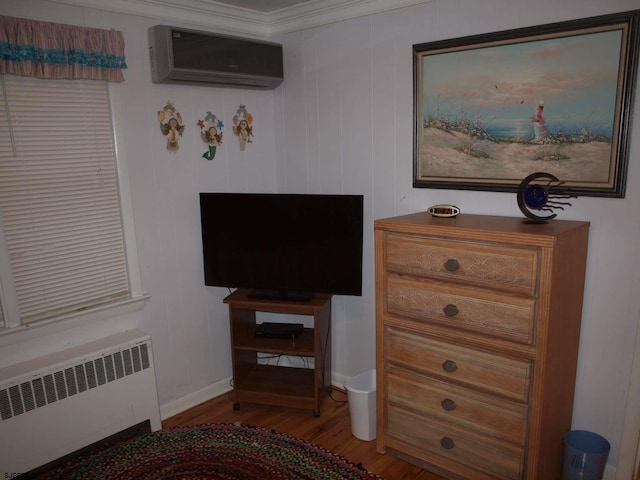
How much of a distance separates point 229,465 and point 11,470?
3.30ft

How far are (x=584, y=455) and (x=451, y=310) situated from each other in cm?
83

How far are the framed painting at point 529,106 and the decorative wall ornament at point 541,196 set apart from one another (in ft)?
0.20

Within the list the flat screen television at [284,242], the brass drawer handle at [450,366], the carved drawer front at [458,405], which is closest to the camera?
the carved drawer front at [458,405]

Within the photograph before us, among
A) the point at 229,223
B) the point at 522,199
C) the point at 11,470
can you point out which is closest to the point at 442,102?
the point at 522,199

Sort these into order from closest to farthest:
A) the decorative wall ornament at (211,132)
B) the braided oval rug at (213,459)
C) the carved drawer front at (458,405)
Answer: the carved drawer front at (458,405) → the braided oval rug at (213,459) → the decorative wall ornament at (211,132)

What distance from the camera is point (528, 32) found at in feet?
6.80

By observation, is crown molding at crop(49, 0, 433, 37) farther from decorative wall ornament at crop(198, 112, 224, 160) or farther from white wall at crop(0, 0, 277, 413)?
decorative wall ornament at crop(198, 112, 224, 160)

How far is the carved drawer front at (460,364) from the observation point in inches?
76.8

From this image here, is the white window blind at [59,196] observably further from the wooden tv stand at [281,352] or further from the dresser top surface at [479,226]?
the dresser top surface at [479,226]

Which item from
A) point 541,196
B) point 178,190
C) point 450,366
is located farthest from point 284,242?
point 541,196

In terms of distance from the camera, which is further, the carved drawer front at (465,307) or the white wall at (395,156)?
the white wall at (395,156)

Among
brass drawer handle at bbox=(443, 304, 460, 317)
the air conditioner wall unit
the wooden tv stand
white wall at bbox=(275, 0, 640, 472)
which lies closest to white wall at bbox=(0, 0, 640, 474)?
white wall at bbox=(275, 0, 640, 472)

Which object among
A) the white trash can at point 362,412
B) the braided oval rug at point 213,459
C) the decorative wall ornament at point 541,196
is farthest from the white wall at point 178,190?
the decorative wall ornament at point 541,196

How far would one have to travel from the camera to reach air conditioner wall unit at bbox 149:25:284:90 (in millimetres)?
2461
